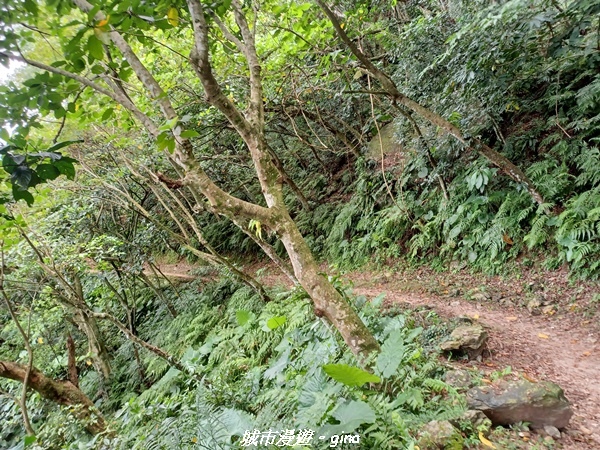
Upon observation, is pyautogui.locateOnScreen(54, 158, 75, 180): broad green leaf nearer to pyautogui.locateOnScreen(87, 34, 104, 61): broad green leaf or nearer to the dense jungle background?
the dense jungle background

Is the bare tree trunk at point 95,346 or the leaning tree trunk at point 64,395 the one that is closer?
the leaning tree trunk at point 64,395

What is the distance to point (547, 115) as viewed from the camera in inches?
250

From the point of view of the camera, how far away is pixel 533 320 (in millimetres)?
4996

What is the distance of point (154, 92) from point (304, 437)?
3027mm

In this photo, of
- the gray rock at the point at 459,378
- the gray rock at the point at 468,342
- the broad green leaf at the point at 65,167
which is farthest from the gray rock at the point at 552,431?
the broad green leaf at the point at 65,167

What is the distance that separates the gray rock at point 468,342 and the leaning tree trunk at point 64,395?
179 inches

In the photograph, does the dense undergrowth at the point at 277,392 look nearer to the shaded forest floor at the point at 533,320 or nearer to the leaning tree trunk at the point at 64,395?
the leaning tree trunk at the point at 64,395

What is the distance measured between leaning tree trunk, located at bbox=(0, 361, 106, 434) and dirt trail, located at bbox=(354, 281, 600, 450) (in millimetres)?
4989

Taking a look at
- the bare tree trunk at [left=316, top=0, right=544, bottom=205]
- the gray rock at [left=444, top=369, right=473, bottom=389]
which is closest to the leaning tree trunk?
the gray rock at [left=444, top=369, right=473, bottom=389]

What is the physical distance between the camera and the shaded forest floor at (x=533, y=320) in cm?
338

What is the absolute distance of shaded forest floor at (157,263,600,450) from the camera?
3379 millimetres

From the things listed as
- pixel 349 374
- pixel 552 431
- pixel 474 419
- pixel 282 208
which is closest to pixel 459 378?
pixel 474 419

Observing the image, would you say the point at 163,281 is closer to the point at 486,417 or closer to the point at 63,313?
the point at 63,313

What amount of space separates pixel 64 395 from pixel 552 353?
6.31 metres
